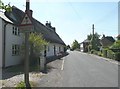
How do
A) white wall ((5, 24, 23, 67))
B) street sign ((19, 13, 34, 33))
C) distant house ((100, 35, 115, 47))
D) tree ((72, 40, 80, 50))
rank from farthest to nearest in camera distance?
tree ((72, 40, 80, 50))
distant house ((100, 35, 115, 47))
white wall ((5, 24, 23, 67))
street sign ((19, 13, 34, 33))

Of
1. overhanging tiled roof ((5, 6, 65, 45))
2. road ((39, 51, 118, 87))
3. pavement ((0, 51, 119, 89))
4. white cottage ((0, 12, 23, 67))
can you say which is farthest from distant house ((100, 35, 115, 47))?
pavement ((0, 51, 119, 89))

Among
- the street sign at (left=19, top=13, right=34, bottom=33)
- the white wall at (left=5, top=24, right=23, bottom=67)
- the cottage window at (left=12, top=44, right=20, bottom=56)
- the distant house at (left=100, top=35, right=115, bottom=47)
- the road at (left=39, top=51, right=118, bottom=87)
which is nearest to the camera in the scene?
the street sign at (left=19, top=13, right=34, bottom=33)

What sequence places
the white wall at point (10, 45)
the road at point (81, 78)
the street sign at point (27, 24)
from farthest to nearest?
the white wall at point (10, 45) → the road at point (81, 78) → the street sign at point (27, 24)

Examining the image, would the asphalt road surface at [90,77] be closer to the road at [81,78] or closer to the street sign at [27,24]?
the road at [81,78]

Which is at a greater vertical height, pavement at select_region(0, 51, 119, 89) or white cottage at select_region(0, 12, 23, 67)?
white cottage at select_region(0, 12, 23, 67)

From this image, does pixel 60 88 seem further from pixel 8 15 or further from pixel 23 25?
pixel 8 15

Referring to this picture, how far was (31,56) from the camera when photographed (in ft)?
87.1

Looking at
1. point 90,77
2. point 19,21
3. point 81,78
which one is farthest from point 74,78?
point 19,21

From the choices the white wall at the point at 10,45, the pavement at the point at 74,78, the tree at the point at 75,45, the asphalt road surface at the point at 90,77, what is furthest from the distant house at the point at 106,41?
the pavement at the point at 74,78

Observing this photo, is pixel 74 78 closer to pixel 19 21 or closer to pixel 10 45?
pixel 19 21

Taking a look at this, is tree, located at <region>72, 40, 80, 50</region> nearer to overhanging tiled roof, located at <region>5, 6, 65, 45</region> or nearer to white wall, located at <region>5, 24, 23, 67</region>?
overhanging tiled roof, located at <region>5, 6, 65, 45</region>

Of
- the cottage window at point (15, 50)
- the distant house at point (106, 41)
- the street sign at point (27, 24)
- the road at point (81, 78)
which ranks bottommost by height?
the road at point (81, 78)

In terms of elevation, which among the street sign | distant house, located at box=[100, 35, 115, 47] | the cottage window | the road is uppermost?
distant house, located at box=[100, 35, 115, 47]

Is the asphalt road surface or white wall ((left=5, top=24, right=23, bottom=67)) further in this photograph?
white wall ((left=5, top=24, right=23, bottom=67))
